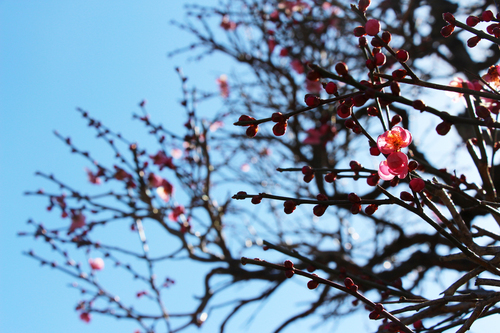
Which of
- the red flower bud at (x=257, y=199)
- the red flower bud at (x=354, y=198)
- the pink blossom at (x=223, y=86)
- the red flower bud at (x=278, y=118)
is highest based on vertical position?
the pink blossom at (x=223, y=86)

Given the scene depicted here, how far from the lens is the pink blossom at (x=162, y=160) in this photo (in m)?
3.11

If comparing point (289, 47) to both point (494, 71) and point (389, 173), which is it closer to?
point (494, 71)

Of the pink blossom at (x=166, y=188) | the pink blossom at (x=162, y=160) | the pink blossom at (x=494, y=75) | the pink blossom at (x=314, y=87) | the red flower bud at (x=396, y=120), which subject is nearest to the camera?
the red flower bud at (x=396, y=120)

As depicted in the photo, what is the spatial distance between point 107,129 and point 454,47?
3.86m

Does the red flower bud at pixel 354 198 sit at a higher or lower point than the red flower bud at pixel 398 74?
lower

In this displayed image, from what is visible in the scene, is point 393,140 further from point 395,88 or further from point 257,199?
point 257,199

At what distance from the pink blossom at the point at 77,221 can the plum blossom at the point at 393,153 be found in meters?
3.08

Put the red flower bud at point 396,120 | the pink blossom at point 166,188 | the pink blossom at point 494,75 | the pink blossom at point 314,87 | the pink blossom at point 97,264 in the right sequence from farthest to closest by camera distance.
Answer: the pink blossom at point 314,87, the pink blossom at point 97,264, the pink blossom at point 166,188, the pink blossom at point 494,75, the red flower bud at point 396,120

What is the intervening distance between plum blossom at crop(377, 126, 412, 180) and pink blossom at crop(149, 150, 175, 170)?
221 cm

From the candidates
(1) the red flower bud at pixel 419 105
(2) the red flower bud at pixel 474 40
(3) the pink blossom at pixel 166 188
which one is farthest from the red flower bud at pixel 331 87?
(3) the pink blossom at pixel 166 188

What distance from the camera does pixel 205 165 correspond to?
3.25 meters

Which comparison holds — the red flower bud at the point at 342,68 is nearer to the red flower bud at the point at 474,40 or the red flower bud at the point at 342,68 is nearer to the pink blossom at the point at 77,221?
the red flower bud at the point at 474,40

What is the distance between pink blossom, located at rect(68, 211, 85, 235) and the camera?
10.9 ft

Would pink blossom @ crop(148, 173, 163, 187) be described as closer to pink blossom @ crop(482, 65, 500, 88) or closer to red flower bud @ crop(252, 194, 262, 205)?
red flower bud @ crop(252, 194, 262, 205)
